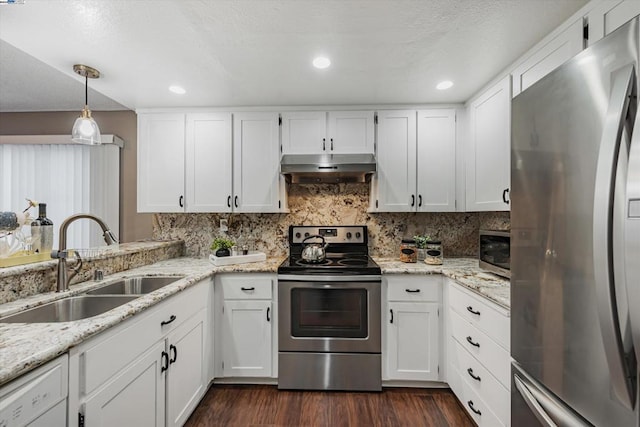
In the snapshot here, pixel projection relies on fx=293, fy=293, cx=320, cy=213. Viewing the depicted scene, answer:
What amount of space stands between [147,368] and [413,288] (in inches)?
69.7

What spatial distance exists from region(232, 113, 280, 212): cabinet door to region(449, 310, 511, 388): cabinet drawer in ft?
5.68

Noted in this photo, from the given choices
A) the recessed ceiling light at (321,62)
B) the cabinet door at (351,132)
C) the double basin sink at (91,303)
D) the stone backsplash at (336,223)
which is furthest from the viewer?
the stone backsplash at (336,223)

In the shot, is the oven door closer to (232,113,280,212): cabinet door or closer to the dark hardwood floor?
the dark hardwood floor

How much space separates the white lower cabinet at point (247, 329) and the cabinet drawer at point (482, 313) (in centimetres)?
134

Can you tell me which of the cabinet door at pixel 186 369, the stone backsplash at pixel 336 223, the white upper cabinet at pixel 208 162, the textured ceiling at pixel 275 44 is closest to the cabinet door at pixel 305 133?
the white upper cabinet at pixel 208 162

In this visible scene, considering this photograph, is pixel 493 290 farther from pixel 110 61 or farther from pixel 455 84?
pixel 110 61

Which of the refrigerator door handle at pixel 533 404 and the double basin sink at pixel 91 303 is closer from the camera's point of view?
the refrigerator door handle at pixel 533 404

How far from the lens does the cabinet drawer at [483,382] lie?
1.48 m

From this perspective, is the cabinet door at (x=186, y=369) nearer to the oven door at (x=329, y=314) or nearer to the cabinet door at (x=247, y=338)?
the cabinet door at (x=247, y=338)

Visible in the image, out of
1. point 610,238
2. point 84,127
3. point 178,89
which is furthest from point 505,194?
point 84,127

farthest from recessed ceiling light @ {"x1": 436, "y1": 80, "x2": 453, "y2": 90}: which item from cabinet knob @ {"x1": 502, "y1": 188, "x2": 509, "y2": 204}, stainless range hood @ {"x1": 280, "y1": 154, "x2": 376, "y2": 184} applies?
cabinet knob @ {"x1": 502, "y1": 188, "x2": 509, "y2": 204}

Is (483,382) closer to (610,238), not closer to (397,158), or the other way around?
(610,238)

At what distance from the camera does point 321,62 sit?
190 cm

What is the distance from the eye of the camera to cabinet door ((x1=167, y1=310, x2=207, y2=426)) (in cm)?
163
